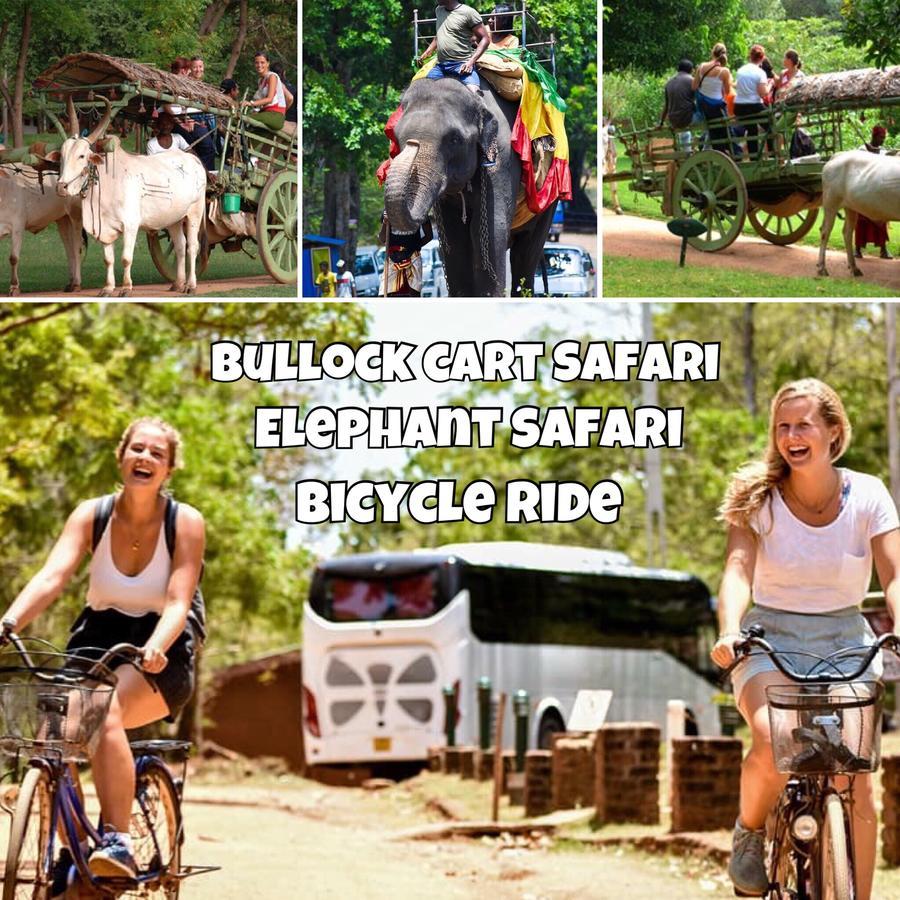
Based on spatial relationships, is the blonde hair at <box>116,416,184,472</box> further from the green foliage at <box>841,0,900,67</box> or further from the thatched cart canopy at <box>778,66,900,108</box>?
the thatched cart canopy at <box>778,66,900,108</box>

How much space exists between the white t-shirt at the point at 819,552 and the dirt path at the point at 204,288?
281 inches

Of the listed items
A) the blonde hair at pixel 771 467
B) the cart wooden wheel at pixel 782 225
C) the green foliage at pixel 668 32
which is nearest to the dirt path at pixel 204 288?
the green foliage at pixel 668 32

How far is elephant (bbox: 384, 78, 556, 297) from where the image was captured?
37.0 ft

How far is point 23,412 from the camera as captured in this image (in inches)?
564

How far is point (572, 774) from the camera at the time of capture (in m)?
12.8

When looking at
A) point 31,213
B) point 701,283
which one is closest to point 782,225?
point 701,283

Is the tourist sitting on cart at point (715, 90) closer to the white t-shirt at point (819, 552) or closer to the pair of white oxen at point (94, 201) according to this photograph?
the pair of white oxen at point (94, 201)

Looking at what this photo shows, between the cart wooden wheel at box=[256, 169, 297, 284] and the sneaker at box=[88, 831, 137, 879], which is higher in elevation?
the cart wooden wheel at box=[256, 169, 297, 284]

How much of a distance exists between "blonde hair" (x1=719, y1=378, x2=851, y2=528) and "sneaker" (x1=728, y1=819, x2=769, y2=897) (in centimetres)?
83

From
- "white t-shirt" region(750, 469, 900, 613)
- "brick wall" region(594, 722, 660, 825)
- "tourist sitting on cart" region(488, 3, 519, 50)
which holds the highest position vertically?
"tourist sitting on cart" region(488, 3, 519, 50)

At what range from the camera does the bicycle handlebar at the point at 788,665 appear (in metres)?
4.61

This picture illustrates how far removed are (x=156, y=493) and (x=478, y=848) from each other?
621 cm

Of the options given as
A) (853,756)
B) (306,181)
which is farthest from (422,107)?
(853,756)

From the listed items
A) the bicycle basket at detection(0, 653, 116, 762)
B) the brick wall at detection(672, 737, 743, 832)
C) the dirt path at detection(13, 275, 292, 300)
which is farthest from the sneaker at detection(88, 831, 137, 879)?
the dirt path at detection(13, 275, 292, 300)
